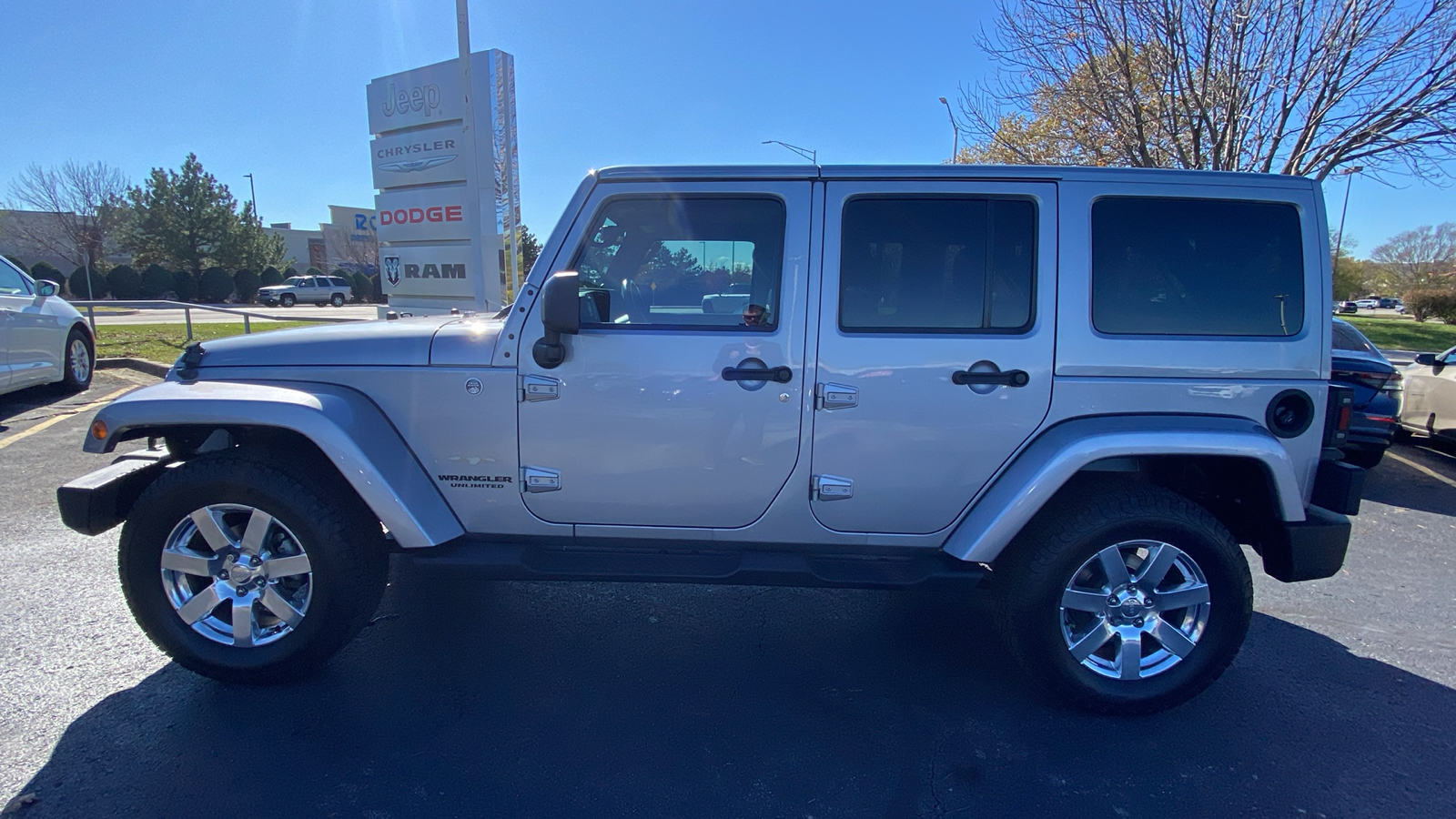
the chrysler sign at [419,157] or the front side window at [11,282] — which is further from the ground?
the chrysler sign at [419,157]

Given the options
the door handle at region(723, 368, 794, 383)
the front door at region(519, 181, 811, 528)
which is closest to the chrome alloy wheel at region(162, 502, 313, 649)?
the front door at region(519, 181, 811, 528)

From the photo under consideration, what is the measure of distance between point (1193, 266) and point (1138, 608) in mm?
1324

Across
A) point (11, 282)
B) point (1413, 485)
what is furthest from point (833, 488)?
point (11, 282)

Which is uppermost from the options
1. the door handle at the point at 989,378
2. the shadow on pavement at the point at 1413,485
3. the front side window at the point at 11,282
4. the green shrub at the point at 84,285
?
the green shrub at the point at 84,285

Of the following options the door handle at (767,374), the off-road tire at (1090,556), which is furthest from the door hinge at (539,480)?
the off-road tire at (1090,556)

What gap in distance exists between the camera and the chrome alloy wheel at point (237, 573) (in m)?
2.85

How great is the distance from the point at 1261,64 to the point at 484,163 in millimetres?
9528

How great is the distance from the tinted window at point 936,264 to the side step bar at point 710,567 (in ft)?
3.03

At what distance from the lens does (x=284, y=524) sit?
9.20ft

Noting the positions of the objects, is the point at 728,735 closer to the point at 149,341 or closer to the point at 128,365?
the point at 128,365

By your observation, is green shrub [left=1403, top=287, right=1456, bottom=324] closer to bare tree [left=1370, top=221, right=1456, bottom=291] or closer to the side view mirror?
bare tree [left=1370, top=221, right=1456, bottom=291]

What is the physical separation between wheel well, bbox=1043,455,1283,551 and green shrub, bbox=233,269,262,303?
4895cm

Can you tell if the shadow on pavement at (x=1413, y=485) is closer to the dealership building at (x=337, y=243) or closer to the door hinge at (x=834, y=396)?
the door hinge at (x=834, y=396)

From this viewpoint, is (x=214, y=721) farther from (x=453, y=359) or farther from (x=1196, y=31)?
(x=1196, y=31)
